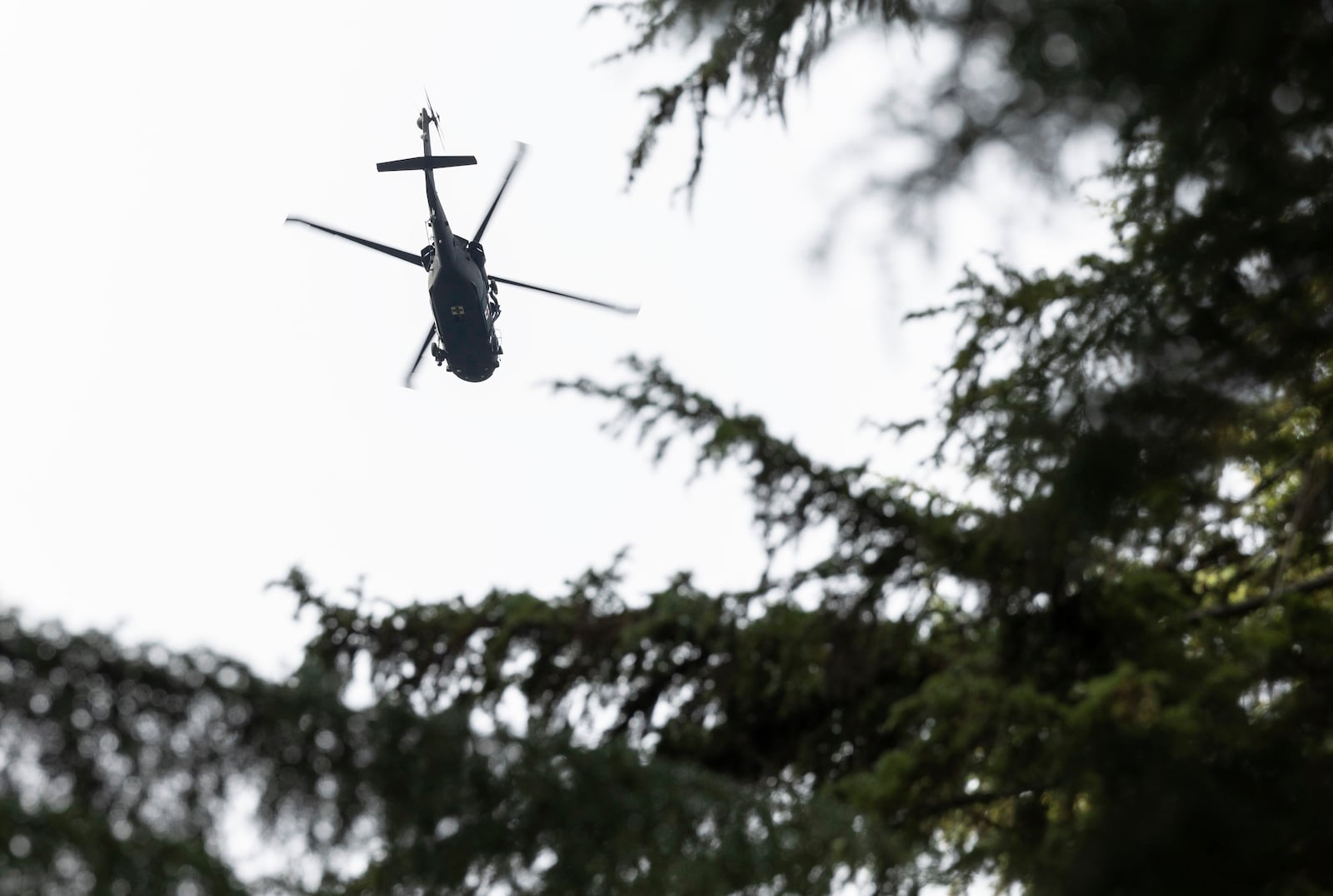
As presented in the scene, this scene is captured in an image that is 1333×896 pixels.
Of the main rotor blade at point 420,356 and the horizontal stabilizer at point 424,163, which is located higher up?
the horizontal stabilizer at point 424,163

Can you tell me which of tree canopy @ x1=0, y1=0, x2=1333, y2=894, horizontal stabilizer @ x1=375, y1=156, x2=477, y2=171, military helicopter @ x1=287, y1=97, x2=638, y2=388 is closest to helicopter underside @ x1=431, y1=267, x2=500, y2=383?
military helicopter @ x1=287, y1=97, x2=638, y2=388

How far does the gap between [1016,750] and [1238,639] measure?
1.09 metres

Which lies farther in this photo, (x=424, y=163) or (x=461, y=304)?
(x=461, y=304)

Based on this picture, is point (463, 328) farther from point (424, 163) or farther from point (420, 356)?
point (424, 163)

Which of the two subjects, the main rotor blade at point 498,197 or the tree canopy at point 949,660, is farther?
the main rotor blade at point 498,197

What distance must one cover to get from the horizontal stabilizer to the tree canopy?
47.1ft

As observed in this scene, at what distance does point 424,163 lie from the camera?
20172mm

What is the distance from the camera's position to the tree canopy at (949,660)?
146 inches

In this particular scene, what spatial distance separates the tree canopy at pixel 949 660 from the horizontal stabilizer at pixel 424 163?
1436 cm

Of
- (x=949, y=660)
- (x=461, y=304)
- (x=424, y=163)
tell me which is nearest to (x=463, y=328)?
(x=461, y=304)

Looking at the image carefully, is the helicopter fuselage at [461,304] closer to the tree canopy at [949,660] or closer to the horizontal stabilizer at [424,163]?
the horizontal stabilizer at [424,163]

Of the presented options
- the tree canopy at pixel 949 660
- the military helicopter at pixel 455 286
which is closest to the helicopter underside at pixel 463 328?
the military helicopter at pixel 455 286

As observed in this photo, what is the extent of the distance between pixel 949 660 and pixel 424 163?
1560cm

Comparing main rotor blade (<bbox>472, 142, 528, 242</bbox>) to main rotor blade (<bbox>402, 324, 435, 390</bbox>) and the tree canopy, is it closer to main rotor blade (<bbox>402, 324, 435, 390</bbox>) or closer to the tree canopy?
main rotor blade (<bbox>402, 324, 435, 390</bbox>)
